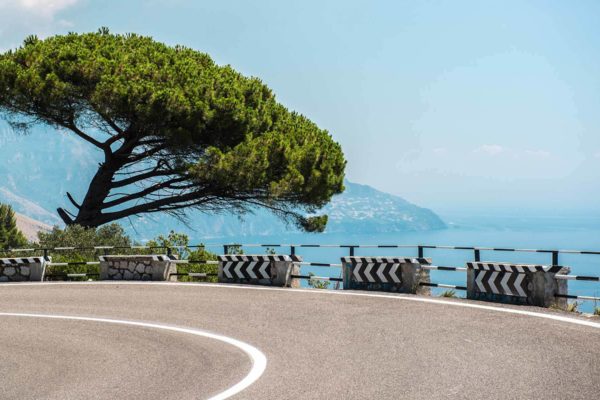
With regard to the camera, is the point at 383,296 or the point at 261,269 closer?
the point at 383,296

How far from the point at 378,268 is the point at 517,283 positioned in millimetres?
3937

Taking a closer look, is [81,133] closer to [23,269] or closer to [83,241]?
[83,241]

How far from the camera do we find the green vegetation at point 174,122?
32938 mm

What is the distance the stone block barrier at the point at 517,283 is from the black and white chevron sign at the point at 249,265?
5.73m

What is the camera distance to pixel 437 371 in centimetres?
892

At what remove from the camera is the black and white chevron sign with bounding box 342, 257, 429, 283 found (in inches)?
719

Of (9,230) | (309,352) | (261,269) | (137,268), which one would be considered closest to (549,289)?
(309,352)

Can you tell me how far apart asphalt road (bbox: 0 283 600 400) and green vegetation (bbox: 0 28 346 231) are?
1712 centimetres

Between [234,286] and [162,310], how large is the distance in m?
4.95

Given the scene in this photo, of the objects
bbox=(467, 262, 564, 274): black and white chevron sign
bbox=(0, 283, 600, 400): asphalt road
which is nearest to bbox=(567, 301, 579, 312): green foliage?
bbox=(467, 262, 564, 274): black and white chevron sign

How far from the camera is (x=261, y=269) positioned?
2109 centimetres

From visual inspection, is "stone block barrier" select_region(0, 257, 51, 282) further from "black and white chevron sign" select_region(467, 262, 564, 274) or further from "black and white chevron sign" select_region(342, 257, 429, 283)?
"black and white chevron sign" select_region(467, 262, 564, 274)

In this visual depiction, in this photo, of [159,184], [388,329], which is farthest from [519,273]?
[159,184]

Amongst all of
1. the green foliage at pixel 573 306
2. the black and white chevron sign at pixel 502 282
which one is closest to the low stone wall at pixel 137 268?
the black and white chevron sign at pixel 502 282
